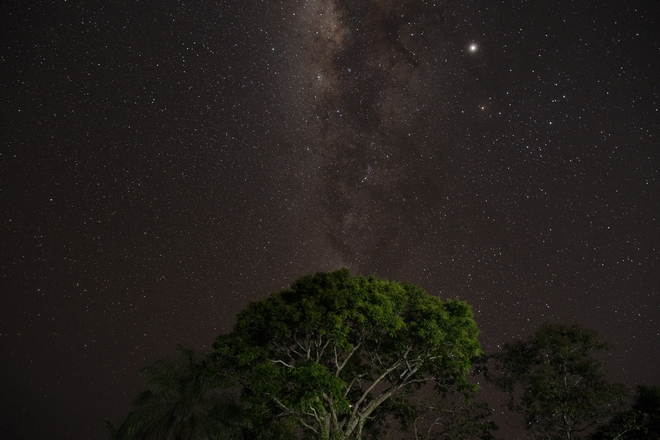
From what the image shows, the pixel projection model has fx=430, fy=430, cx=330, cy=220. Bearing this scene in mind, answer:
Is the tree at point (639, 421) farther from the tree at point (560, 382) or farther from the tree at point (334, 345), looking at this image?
the tree at point (334, 345)

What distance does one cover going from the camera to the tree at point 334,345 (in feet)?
48.6

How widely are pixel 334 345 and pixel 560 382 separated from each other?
1065 cm

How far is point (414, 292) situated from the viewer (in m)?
18.0

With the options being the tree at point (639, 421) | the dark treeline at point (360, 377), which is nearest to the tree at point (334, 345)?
the dark treeline at point (360, 377)

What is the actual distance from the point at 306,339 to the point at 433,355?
5086 mm

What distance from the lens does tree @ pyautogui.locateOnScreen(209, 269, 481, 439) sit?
1480 centimetres

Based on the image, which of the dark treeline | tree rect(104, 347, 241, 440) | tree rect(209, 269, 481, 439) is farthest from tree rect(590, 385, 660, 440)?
tree rect(104, 347, 241, 440)

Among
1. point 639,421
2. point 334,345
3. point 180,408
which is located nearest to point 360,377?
point 334,345

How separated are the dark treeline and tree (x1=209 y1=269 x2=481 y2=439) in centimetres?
5

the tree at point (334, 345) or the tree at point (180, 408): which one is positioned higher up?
the tree at point (334, 345)

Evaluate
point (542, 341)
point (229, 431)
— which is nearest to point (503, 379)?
point (542, 341)

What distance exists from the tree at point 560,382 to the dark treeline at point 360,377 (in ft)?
0.15

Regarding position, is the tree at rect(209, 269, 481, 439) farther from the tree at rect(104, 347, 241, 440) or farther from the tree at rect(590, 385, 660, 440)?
the tree at rect(590, 385, 660, 440)

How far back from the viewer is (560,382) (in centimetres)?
1902
